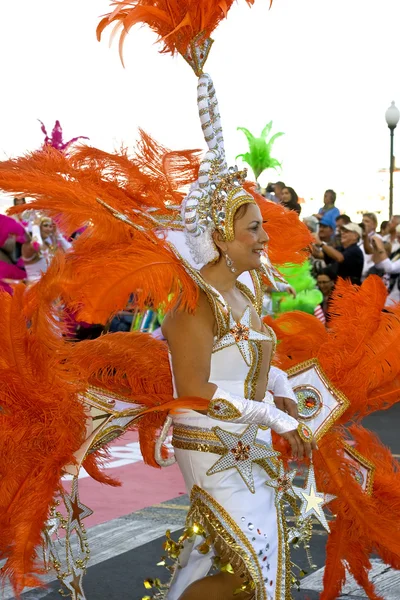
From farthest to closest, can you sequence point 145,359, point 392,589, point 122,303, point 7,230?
point 7,230 < point 392,589 < point 145,359 < point 122,303

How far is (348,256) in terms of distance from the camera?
439 inches

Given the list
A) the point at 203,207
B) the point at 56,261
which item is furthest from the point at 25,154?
the point at 203,207

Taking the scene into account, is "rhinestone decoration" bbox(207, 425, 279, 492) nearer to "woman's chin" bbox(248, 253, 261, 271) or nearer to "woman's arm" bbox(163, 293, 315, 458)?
"woman's arm" bbox(163, 293, 315, 458)

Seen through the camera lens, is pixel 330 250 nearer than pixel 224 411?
No

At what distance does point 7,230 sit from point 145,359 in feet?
15.3

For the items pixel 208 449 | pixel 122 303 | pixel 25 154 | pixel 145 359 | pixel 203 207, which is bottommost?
pixel 208 449

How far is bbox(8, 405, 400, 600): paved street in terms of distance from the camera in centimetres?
480

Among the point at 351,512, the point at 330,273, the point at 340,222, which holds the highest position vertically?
the point at 340,222

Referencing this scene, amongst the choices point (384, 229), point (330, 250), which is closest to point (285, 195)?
point (330, 250)

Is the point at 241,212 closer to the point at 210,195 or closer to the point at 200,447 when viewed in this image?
the point at 210,195

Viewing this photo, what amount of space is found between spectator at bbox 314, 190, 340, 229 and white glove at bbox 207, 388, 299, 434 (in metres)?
9.41

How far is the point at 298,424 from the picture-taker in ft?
→ 11.5

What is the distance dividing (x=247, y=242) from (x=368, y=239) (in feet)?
29.9

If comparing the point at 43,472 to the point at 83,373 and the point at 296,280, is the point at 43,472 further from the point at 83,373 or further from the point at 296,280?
the point at 296,280
